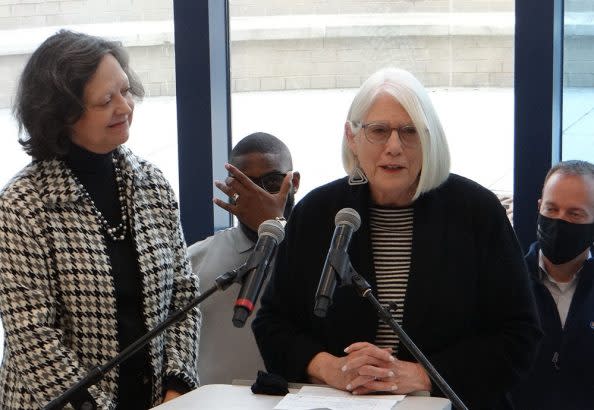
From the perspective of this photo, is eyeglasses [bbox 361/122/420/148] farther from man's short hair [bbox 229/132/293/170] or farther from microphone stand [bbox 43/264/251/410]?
man's short hair [bbox 229/132/293/170]

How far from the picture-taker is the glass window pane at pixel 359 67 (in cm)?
386

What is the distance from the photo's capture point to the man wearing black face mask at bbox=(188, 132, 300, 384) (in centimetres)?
329

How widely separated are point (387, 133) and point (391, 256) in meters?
0.32

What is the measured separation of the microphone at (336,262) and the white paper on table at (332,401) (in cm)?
32

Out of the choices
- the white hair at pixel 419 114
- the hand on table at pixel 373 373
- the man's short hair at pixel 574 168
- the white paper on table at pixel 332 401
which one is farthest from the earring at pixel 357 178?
the man's short hair at pixel 574 168

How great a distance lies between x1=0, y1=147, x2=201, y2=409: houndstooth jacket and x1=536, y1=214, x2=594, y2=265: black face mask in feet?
3.90

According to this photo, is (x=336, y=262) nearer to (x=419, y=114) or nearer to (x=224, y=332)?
(x=419, y=114)

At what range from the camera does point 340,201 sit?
2.74 m

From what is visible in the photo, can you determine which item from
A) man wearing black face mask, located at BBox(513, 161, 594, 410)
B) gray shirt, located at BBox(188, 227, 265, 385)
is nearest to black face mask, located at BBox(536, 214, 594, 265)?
man wearing black face mask, located at BBox(513, 161, 594, 410)

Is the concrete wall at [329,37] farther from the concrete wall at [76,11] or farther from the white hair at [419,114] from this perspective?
the white hair at [419,114]

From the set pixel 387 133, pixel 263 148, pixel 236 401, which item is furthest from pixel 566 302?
pixel 236 401

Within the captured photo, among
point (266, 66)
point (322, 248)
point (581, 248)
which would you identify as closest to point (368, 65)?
point (266, 66)

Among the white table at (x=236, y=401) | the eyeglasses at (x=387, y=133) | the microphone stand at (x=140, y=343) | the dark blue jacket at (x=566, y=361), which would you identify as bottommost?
the dark blue jacket at (x=566, y=361)

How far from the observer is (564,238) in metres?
3.21
